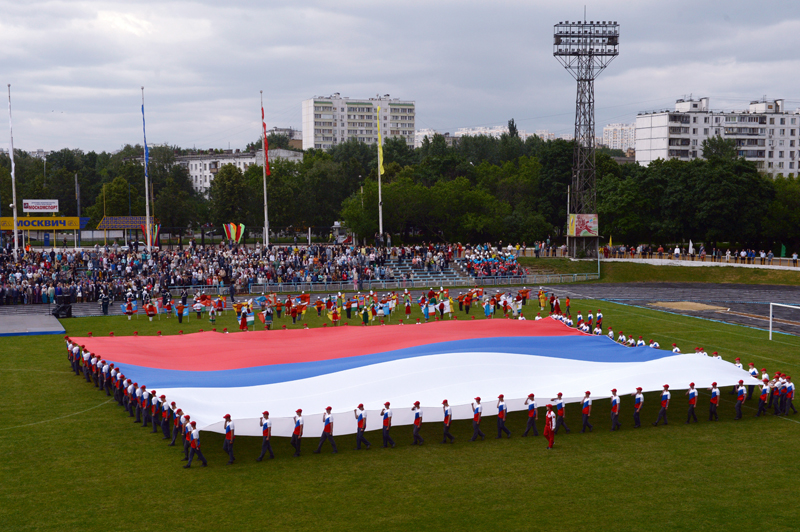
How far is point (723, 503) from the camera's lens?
512 inches

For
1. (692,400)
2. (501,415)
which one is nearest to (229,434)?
(501,415)

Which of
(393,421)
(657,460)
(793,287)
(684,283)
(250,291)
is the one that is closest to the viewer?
(657,460)

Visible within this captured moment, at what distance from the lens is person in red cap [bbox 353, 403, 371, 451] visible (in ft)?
52.6

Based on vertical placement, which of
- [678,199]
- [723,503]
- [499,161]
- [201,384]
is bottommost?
[723,503]

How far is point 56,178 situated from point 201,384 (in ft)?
239

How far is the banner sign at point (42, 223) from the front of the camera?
54.7 metres

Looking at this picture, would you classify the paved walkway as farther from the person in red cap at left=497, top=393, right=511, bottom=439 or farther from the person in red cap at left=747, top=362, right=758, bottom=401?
the person in red cap at left=497, top=393, right=511, bottom=439

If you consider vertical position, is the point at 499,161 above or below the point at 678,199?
above

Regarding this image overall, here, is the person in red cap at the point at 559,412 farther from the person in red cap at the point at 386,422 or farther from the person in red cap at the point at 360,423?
the person in red cap at the point at 360,423

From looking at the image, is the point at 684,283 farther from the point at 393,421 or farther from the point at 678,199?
the point at 393,421

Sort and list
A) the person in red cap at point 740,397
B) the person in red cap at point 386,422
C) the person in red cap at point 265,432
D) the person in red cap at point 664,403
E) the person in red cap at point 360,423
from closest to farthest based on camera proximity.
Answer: the person in red cap at point 265,432 → the person in red cap at point 360,423 → the person in red cap at point 386,422 → the person in red cap at point 664,403 → the person in red cap at point 740,397

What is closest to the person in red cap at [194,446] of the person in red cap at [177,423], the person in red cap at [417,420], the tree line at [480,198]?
the person in red cap at [177,423]

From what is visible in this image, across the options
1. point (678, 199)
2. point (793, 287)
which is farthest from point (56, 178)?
point (793, 287)

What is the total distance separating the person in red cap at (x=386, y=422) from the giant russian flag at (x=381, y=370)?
0.25m
